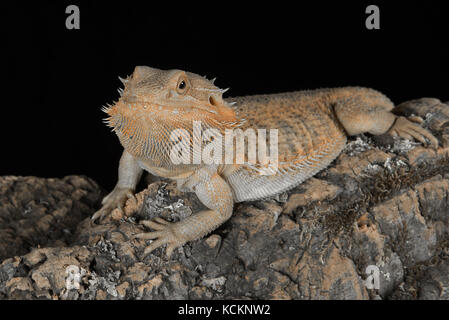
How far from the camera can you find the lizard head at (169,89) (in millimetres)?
3621

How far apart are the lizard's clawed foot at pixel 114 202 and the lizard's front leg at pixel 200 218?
1.82 feet

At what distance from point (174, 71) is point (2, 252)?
2.28 m

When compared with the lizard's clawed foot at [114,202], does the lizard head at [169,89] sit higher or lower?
higher

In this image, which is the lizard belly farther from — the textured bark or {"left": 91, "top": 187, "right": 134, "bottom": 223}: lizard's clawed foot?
{"left": 91, "top": 187, "right": 134, "bottom": 223}: lizard's clawed foot

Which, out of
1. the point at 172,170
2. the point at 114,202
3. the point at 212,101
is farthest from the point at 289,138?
the point at 114,202

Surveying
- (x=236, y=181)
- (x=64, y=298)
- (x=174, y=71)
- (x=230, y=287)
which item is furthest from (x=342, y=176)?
(x=64, y=298)

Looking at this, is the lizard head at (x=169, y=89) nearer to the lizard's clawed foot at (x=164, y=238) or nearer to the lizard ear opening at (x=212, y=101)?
the lizard ear opening at (x=212, y=101)

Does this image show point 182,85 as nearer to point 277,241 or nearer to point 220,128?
point 220,128

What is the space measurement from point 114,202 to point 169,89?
60.1 inches

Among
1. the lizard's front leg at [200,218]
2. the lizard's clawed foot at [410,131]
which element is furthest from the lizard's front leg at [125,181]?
the lizard's clawed foot at [410,131]

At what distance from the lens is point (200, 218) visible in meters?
4.14

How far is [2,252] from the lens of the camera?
444 centimetres

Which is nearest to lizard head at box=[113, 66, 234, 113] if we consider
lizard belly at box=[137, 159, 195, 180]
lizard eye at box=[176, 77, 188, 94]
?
lizard eye at box=[176, 77, 188, 94]

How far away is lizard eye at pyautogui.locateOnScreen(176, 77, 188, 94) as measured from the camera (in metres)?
3.71
